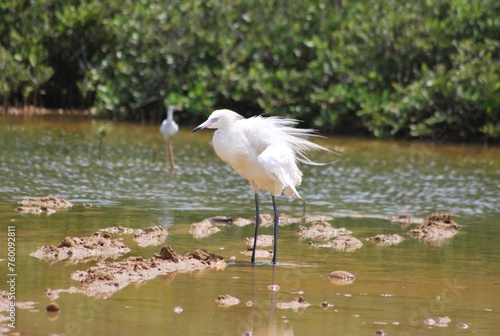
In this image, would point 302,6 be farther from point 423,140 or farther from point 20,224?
point 20,224

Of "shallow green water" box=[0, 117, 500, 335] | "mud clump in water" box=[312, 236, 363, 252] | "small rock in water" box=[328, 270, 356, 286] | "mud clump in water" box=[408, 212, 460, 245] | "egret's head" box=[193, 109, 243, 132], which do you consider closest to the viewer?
"shallow green water" box=[0, 117, 500, 335]

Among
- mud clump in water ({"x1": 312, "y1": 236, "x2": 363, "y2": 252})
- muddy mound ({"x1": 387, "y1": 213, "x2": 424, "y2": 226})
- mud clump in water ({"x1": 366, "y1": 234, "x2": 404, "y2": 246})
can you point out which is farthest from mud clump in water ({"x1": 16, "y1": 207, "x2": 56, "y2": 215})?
muddy mound ({"x1": 387, "y1": 213, "x2": 424, "y2": 226})

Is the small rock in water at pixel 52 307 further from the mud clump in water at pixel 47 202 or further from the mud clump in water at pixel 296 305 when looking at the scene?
the mud clump in water at pixel 47 202

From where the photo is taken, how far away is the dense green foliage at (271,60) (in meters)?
18.7

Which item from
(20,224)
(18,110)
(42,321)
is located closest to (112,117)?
(18,110)

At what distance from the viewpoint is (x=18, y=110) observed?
21156 millimetres

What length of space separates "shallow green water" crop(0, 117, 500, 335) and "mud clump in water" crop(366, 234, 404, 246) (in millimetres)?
102

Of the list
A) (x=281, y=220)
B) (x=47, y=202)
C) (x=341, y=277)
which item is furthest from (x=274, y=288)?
(x=47, y=202)

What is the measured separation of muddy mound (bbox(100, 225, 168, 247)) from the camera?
28.6ft

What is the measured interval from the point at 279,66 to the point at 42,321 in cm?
1542

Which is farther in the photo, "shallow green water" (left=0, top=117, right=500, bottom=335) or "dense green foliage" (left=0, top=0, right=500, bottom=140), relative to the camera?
"dense green foliage" (left=0, top=0, right=500, bottom=140)

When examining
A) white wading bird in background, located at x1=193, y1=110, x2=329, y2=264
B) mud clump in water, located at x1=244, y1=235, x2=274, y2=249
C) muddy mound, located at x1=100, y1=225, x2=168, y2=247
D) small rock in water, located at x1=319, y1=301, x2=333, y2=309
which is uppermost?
white wading bird in background, located at x1=193, y1=110, x2=329, y2=264

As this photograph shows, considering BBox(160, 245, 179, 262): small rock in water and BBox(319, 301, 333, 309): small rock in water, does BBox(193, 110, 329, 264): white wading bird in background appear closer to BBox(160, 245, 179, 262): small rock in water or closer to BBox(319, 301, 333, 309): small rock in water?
BBox(160, 245, 179, 262): small rock in water

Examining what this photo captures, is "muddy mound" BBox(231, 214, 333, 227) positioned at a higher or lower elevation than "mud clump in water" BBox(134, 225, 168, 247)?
lower
